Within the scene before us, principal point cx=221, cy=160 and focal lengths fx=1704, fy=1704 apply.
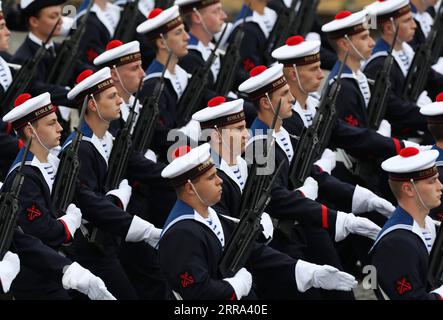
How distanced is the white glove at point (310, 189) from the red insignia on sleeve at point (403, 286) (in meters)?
1.94

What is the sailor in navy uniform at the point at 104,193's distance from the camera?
1159cm

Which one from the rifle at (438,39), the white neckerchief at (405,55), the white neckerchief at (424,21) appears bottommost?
the white neckerchief at (424,21)

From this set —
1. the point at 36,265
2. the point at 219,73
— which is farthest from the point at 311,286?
the point at 219,73

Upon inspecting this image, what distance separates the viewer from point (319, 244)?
39.8ft

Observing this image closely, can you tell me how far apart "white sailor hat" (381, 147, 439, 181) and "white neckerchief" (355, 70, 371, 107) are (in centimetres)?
285

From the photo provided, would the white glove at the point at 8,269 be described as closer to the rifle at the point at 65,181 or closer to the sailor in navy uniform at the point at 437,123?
the rifle at the point at 65,181

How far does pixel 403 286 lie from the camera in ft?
33.2

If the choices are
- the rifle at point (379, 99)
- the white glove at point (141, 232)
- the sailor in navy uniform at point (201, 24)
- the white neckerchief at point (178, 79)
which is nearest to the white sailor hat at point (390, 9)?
the rifle at point (379, 99)

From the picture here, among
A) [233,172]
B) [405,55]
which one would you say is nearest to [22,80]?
[233,172]

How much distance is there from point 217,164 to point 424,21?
5523 millimetres

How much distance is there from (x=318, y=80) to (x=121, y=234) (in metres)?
2.13

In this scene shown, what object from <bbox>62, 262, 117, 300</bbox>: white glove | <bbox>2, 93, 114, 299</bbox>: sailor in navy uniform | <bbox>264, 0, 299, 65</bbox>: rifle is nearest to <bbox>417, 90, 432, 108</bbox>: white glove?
<bbox>264, 0, 299, 65</bbox>: rifle

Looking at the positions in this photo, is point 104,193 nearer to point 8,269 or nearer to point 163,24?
point 8,269

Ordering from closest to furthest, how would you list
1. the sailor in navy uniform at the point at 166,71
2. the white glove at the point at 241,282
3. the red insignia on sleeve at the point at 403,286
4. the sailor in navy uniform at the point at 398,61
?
the red insignia on sleeve at the point at 403,286
the white glove at the point at 241,282
the sailor in navy uniform at the point at 166,71
the sailor in navy uniform at the point at 398,61
